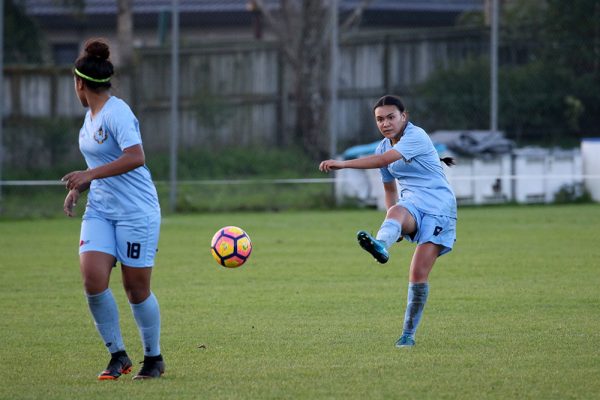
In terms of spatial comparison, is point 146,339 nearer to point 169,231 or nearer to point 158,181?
point 169,231

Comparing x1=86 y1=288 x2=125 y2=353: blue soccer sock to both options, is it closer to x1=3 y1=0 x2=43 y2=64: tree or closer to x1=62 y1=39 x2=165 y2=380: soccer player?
x1=62 y1=39 x2=165 y2=380: soccer player

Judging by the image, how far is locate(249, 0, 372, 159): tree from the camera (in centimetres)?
2252

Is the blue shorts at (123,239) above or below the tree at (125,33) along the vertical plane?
below

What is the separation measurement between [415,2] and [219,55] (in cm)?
834

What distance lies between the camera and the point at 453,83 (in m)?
22.8

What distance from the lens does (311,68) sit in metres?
22.8

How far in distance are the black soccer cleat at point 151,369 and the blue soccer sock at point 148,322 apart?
0.04 meters

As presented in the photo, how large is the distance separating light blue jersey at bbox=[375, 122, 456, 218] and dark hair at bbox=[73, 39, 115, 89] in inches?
90.4

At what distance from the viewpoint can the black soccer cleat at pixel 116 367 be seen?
7.12 meters

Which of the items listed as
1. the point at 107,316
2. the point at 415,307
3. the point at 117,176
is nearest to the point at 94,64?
the point at 117,176

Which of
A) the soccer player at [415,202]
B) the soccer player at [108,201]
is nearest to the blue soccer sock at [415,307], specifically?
the soccer player at [415,202]

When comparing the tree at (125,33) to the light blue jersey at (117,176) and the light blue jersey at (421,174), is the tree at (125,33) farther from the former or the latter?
the light blue jersey at (117,176)

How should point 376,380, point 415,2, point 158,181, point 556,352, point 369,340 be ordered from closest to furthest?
point 376,380
point 556,352
point 369,340
point 158,181
point 415,2

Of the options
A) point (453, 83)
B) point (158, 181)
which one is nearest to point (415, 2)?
point (453, 83)
